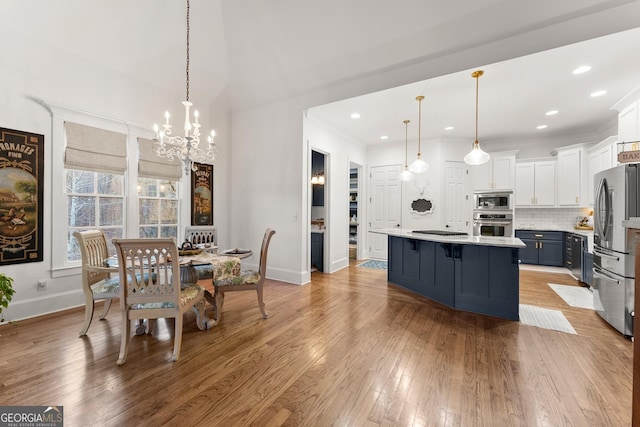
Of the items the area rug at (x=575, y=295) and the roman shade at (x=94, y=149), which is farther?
the area rug at (x=575, y=295)

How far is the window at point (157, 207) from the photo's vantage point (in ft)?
13.3

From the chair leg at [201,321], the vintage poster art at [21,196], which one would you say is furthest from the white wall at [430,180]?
the vintage poster art at [21,196]

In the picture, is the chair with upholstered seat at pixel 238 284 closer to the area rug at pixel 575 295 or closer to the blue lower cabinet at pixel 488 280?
the blue lower cabinet at pixel 488 280

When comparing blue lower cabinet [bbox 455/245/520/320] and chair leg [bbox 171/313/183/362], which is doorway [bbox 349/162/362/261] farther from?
chair leg [bbox 171/313/183/362]

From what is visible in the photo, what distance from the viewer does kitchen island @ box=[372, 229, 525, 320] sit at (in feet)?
9.96

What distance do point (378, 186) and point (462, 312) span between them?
414cm

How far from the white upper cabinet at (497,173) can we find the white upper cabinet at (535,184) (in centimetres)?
19

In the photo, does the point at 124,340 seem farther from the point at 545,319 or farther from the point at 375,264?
the point at 375,264

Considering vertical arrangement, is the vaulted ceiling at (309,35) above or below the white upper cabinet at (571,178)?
above

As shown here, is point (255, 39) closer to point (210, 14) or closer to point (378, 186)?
point (210, 14)

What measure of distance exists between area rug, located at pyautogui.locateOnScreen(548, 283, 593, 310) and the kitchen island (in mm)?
1328

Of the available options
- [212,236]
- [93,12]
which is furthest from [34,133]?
[212,236]

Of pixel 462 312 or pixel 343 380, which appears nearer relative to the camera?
pixel 343 380

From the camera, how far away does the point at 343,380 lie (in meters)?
1.93
